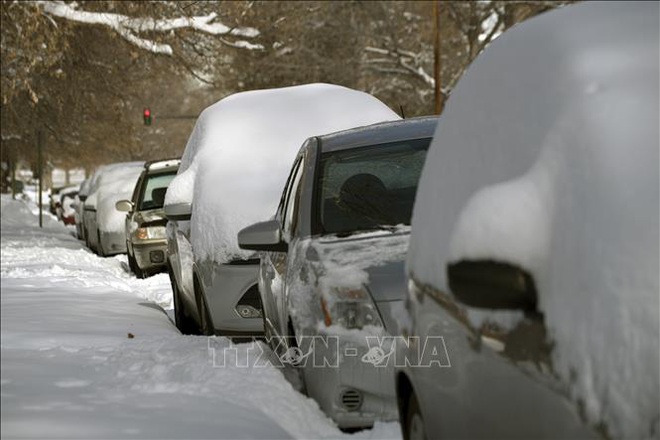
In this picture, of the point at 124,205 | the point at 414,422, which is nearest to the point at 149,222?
the point at 124,205

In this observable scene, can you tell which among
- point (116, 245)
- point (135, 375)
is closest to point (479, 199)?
point (135, 375)

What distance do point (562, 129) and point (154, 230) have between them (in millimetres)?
14712

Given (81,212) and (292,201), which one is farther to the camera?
(81,212)

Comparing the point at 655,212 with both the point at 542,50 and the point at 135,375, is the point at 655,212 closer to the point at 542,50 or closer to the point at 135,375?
the point at 542,50

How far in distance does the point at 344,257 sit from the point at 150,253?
1113 cm

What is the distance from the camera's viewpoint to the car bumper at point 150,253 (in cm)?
1755

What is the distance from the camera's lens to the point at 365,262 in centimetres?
661

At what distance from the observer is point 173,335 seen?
364 inches

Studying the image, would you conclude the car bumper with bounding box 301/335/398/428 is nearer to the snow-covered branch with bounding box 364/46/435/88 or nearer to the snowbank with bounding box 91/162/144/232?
the snowbank with bounding box 91/162/144/232

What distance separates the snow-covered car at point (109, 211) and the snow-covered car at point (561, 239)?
792 inches

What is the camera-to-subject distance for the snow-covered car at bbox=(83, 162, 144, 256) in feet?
78.0

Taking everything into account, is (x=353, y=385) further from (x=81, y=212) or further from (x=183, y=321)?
(x=81, y=212)

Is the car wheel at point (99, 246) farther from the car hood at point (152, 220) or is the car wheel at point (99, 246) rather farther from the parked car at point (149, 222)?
the car hood at point (152, 220)

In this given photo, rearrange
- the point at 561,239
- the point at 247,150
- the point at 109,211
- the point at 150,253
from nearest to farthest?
1. the point at 561,239
2. the point at 247,150
3. the point at 150,253
4. the point at 109,211
